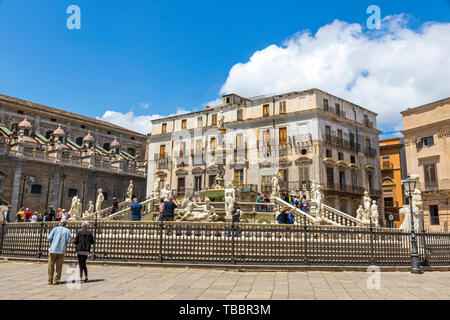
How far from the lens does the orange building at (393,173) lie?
44.3 metres

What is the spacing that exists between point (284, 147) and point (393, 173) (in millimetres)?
18715

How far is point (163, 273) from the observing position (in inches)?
372

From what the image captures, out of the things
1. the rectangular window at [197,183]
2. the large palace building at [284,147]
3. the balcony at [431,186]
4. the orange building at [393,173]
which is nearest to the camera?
the balcony at [431,186]

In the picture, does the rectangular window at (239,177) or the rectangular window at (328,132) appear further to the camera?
the rectangular window at (239,177)

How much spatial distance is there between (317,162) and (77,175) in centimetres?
2668

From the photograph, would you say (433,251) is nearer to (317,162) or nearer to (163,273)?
(163,273)

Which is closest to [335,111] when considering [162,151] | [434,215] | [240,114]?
[240,114]

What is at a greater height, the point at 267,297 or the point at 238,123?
the point at 238,123

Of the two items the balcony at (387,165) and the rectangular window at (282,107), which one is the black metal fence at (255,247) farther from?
the balcony at (387,165)

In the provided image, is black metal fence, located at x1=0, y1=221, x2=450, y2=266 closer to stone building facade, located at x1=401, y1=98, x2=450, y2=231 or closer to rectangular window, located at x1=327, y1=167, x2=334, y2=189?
stone building facade, located at x1=401, y1=98, x2=450, y2=231

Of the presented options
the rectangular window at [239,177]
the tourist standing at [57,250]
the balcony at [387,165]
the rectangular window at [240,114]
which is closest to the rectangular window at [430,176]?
the balcony at [387,165]

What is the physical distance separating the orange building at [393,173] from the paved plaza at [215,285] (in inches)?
1467
